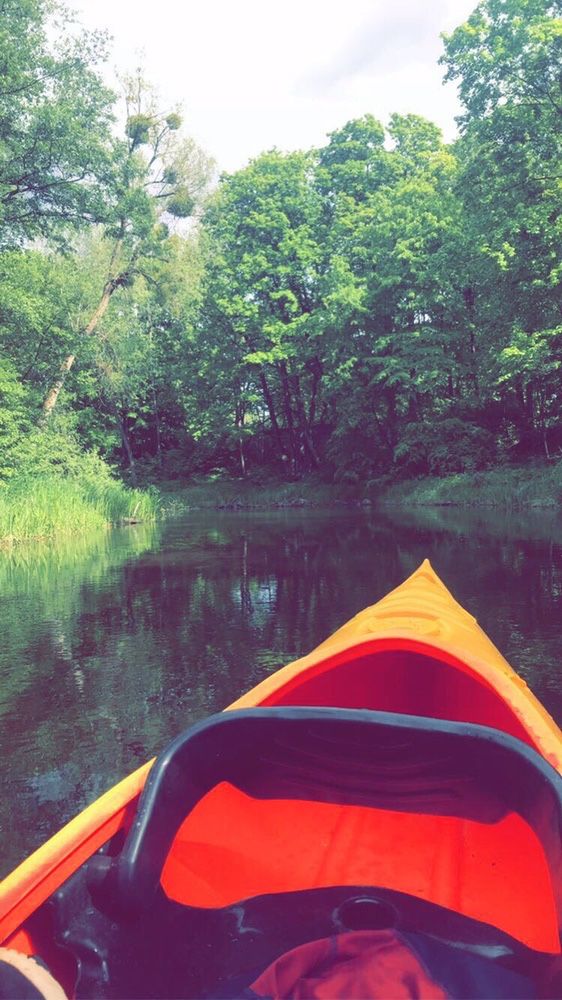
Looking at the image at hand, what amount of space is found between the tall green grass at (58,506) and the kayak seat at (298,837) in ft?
40.4

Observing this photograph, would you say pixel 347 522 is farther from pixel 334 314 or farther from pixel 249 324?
pixel 249 324

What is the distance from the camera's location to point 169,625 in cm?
614

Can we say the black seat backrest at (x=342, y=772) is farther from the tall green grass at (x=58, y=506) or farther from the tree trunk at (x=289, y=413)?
the tree trunk at (x=289, y=413)

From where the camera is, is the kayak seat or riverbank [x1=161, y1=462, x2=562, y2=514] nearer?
the kayak seat

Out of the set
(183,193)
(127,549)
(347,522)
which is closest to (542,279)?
(347,522)

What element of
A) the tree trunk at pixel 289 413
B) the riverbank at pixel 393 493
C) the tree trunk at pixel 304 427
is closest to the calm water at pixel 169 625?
the riverbank at pixel 393 493

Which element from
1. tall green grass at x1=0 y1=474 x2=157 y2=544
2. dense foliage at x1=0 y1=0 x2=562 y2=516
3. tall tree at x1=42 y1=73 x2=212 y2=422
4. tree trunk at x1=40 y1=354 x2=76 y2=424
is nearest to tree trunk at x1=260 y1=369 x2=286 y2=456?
dense foliage at x1=0 y1=0 x2=562 y2=516

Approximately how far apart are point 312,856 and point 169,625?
4.11 m

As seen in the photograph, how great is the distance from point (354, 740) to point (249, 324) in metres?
26.7

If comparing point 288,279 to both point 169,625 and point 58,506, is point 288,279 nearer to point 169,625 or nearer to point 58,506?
point 58,506

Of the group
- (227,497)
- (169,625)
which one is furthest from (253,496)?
(169,625)

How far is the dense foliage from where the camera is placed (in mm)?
16922

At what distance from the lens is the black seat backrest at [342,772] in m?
1.64

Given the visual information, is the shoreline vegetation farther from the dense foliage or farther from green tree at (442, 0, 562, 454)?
green tree at (442, 0, 562, 454)
